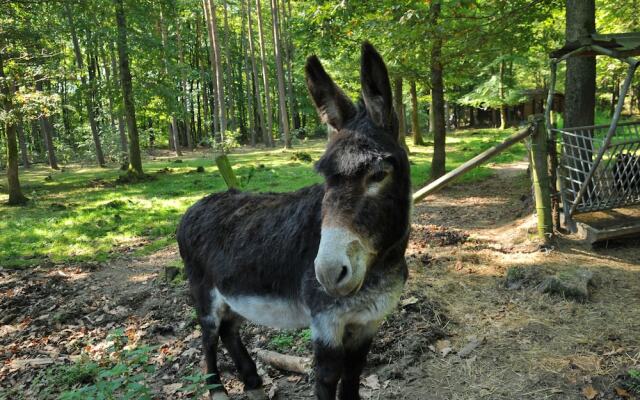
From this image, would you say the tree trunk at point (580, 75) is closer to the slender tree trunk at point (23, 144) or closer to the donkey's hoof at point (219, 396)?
the donkey's hoof at point (219, 396)

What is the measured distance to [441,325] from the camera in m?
4.20

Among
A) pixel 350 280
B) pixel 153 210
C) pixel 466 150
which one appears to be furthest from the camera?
pixel 466 150

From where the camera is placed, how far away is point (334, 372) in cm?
240

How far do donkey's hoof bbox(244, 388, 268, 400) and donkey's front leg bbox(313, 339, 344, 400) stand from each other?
1.14 m

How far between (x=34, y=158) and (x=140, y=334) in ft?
122

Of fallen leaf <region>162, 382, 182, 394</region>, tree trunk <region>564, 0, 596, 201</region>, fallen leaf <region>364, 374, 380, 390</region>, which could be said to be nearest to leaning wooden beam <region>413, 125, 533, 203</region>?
fallen leaf <region>364, 374, 380, 390</region>

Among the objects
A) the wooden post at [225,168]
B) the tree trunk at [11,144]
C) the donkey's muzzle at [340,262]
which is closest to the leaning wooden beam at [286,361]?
the donkey's muzzle at [340,262]

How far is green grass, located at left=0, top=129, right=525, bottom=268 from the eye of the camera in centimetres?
862

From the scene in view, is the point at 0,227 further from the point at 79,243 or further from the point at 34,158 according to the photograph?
the point at 34,158

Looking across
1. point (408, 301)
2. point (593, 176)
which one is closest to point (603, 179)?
point (593, 176)

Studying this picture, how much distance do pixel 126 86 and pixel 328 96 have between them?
17.7 metres

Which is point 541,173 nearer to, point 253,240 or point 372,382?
point 372,382

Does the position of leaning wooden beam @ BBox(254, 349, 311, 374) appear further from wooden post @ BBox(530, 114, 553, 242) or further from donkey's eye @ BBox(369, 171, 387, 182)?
wooden post @ BBox(530, 114, 553, 242)

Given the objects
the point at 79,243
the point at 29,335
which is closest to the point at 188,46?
the point at 79,243
